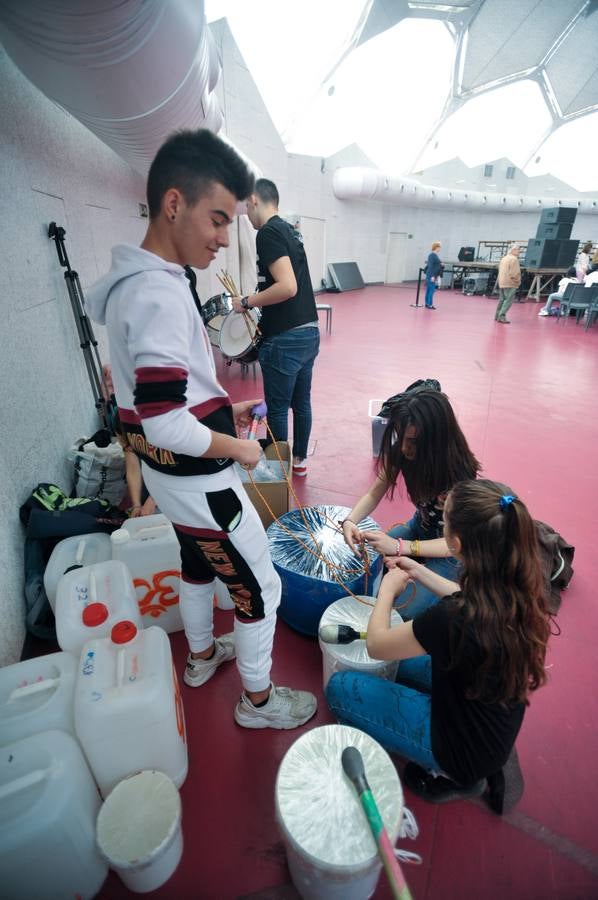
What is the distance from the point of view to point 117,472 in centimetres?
229

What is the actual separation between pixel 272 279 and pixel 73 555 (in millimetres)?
1610

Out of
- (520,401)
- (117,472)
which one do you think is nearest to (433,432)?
(117,472)

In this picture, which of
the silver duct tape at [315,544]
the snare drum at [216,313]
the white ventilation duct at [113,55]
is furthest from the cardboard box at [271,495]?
the snare drum at [216,313]

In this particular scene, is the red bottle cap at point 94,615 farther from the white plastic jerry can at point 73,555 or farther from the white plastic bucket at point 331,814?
the white plastic bucket at point 331,814

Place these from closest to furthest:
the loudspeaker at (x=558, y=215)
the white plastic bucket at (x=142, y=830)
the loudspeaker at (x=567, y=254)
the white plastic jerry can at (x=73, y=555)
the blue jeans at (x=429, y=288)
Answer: the white plastic bucket at (x=142, y=830) < the white plastic jerry can at (x=73, y=555) < the blue jeans at (x=429, y=288) < the loudspeaker at (x=558, y=215) < the loudspeaker at (x=567, y=254)

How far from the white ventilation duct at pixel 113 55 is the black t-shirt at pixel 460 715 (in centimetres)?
172

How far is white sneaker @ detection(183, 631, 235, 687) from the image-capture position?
1.45 meters

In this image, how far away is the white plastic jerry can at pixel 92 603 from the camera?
1164 mm

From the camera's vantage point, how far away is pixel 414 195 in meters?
12.2

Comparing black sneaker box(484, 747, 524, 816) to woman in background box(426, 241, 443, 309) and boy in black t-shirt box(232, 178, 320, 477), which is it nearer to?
boy in black t-shirt box(232, 178, 320, 477)

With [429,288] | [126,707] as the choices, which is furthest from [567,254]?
[126,707]

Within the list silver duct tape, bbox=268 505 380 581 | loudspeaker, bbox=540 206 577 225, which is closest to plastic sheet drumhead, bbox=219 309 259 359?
silver duct tape, bbox=268 505 380 581

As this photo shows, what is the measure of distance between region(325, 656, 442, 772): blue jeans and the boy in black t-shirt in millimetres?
1586

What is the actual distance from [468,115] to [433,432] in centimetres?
1811
